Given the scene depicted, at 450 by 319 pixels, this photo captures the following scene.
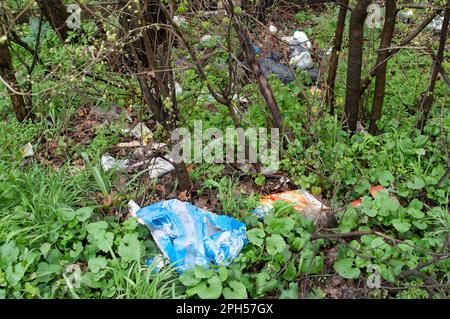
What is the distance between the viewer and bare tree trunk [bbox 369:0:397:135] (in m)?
3.35

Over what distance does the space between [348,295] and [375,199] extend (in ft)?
2.21

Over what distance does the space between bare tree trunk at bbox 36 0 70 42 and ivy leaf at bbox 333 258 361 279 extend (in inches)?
124

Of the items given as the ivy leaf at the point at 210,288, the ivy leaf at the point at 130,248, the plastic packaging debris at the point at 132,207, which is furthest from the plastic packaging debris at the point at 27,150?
the ivy leaf at the point at 210,288

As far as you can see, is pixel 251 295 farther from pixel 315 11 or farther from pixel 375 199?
pixel 315 11

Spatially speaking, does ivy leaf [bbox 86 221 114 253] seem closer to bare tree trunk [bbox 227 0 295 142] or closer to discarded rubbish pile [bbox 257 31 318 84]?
bare tree trunk [bbox 227 0 295 142]

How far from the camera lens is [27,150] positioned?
379 cm

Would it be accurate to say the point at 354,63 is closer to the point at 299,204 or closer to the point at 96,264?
the point at 299,204

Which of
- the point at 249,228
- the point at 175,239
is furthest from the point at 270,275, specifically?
the point at 175,239

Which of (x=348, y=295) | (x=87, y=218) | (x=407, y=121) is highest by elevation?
(x=407, y=121)

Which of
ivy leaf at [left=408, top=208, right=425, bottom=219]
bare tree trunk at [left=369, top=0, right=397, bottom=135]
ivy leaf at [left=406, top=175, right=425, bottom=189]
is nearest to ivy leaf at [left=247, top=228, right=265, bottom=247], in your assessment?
ivy leaf at [left=408, top=208, right=425, bottom=219]

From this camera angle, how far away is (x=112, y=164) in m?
3.61

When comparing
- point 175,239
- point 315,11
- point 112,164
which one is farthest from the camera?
point 315,11

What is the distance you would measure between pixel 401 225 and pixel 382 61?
4.16 ft

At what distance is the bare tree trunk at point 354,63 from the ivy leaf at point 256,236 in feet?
4.26
